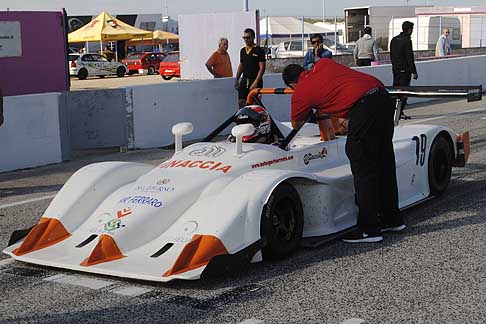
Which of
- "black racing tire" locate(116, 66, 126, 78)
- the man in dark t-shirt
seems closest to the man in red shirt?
the man in dark t-shirt

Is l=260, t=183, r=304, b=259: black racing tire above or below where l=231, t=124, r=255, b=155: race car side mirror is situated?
below

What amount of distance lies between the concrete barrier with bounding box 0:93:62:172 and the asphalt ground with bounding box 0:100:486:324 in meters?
4.29

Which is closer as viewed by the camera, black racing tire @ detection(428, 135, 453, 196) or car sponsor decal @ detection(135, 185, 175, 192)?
car sponsor decal @ detection(135, 185, 175, 192)

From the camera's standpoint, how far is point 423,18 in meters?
44.0

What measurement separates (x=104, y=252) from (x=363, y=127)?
226cm

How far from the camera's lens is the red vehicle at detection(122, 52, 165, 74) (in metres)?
42.8

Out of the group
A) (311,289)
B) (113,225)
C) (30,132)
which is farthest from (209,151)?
(30,132)

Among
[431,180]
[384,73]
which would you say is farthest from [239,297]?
[384,73]

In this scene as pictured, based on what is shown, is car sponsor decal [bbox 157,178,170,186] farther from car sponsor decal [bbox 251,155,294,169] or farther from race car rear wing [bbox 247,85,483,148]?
race car rear wing [bbox 247,85,483,148]

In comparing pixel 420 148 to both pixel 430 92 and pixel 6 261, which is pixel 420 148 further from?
pixel 6 261

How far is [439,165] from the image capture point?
8352 millimetres

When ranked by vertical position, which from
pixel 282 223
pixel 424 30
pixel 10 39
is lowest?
pixel 282 223

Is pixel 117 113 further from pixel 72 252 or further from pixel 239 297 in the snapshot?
pixel 239 297

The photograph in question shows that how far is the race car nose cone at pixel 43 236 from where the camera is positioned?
Answer: 6.34m
